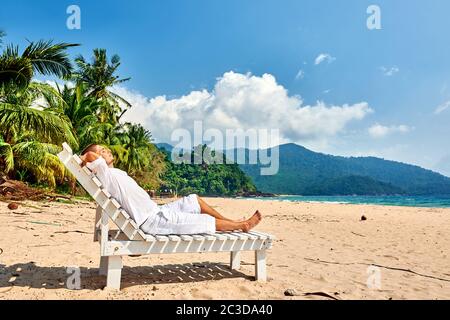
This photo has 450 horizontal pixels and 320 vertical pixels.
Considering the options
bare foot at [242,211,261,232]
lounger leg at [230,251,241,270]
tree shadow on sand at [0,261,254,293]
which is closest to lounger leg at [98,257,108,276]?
tree shadow on sand at [0,261,254,293]

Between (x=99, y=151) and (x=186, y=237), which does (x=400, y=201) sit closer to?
(x=186, y=237)

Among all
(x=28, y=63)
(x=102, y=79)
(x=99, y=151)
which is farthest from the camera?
(x=102, y=79)

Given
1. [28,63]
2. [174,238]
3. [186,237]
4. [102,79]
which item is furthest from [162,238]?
[102,79]

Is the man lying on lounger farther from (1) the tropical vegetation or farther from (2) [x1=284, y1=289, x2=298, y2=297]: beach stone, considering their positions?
(1) the tropical vegetation

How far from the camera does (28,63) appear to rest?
9.77m

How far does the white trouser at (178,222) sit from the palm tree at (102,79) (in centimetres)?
2612

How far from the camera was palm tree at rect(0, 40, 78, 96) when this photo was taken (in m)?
9.66

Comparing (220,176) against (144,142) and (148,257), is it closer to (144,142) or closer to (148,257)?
(144,142)

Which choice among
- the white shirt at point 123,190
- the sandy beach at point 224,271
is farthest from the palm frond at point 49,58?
the white shirt at point 123,190

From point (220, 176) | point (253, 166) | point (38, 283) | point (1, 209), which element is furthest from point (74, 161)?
point (253, 166)

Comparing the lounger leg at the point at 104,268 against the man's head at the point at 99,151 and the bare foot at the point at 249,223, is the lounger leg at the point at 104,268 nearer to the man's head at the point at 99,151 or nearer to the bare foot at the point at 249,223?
the man's head at the point at 99,151

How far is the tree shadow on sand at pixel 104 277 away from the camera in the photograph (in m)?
3.48

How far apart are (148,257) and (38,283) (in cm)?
173

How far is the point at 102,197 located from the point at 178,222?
0.82m
